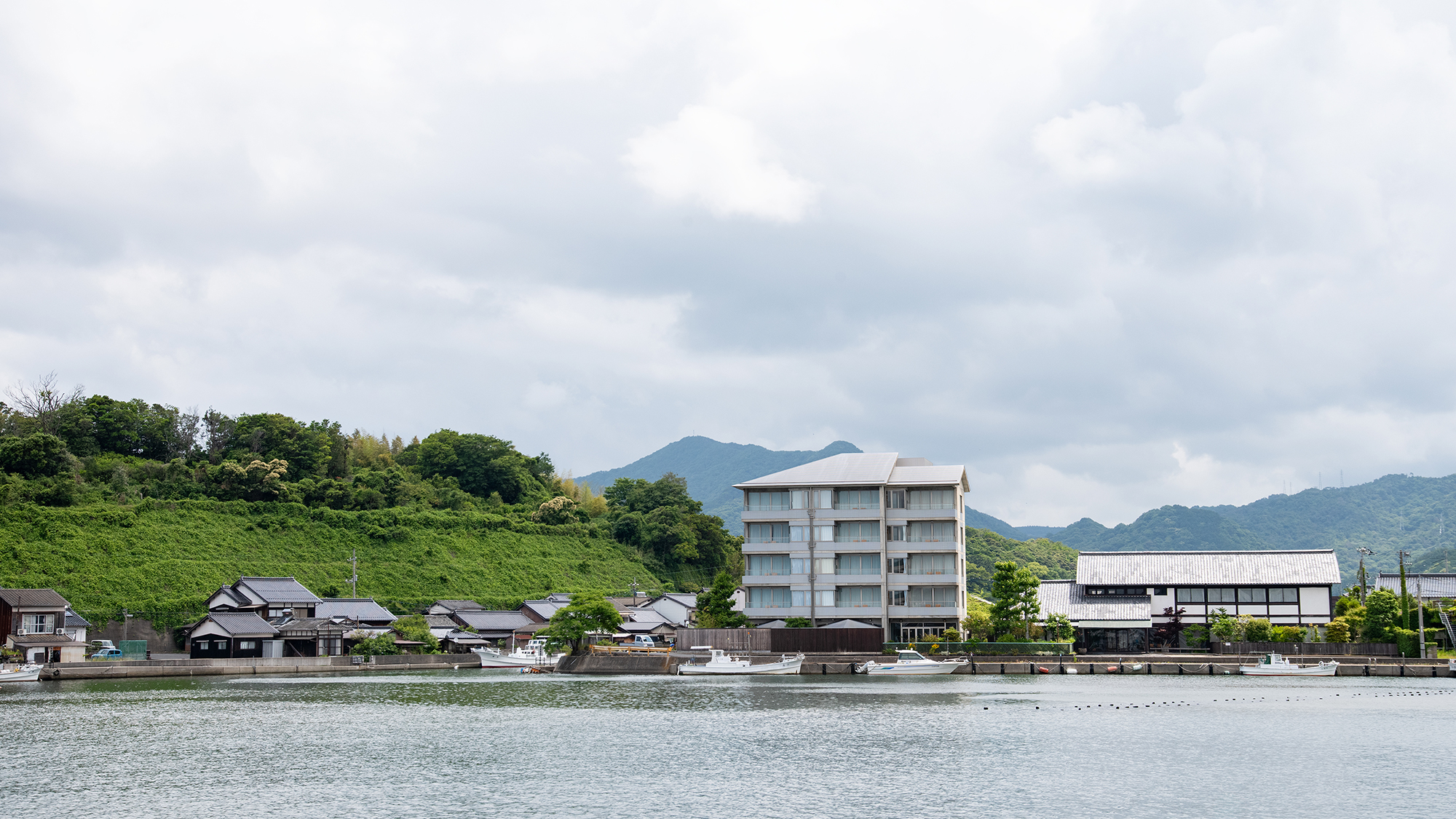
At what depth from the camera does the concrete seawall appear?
215ft

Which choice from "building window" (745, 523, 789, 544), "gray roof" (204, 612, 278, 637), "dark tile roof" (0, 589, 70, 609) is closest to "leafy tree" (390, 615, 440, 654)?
"gray roof" (204, 612, 278, 637)

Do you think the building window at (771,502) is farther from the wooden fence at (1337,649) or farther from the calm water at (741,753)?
the wooden fence at (1337,649)

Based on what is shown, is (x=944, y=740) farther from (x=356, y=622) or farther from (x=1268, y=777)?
(x=356, y=622)

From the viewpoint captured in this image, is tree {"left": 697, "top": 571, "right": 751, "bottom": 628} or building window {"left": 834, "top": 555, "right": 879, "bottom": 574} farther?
building window {"left": 834, "top": 555, "right": 879, "bottom": 574}

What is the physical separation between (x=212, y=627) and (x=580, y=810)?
6108 centimetres

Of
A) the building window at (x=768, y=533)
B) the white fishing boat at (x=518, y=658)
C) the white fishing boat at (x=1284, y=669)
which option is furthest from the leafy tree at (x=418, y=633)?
the white fishing boat at (x=1284, y=669)

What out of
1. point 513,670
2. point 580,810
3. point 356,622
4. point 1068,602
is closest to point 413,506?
point 356,622

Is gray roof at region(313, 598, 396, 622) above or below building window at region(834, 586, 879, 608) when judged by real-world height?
below

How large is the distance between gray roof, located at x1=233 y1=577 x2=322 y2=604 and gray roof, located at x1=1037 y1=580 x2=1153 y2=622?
2053 inches

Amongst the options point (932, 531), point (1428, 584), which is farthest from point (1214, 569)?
point (932, 531)

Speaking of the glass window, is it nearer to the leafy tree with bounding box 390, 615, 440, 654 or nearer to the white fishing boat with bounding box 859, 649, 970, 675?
the white fishing boat with bounding box 859, 649, 970, 675

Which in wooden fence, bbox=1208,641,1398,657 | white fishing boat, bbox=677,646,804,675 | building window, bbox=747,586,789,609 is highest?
building window, bbox=747,586,789,609

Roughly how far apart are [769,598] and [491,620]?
25.9 metres

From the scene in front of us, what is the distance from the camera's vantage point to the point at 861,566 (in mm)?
75625
